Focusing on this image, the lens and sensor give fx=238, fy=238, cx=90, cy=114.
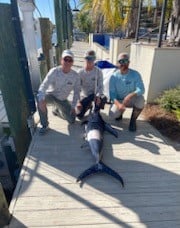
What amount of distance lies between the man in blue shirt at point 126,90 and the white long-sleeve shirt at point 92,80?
13.2 inches

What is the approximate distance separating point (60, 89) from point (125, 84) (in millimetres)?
1207

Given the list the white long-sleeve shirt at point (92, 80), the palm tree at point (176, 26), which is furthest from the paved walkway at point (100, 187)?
the palm tree at point (176, 26)

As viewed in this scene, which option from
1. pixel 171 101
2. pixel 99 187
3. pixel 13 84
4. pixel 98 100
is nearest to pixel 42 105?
pixel 13 84

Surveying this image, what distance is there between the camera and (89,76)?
4695 millimetres

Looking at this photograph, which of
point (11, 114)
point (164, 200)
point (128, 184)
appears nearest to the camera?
point (164, 200)

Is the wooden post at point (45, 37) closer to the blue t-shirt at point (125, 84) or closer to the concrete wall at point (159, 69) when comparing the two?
the concrete wall at point (159, 69)

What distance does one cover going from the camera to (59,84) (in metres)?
4.35

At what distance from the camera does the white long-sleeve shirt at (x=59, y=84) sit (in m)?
4.22

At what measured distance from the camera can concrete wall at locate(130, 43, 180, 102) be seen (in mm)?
5465

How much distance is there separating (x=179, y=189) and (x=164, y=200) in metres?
0.30

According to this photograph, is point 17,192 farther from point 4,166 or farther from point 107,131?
point 4,166

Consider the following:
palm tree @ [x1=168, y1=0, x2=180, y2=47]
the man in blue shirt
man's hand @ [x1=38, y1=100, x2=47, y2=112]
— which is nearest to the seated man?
the man in blue shirt

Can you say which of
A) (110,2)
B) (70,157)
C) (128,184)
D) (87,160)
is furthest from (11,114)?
(110,2)

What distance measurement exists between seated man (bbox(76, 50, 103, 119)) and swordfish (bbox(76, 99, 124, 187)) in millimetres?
285
